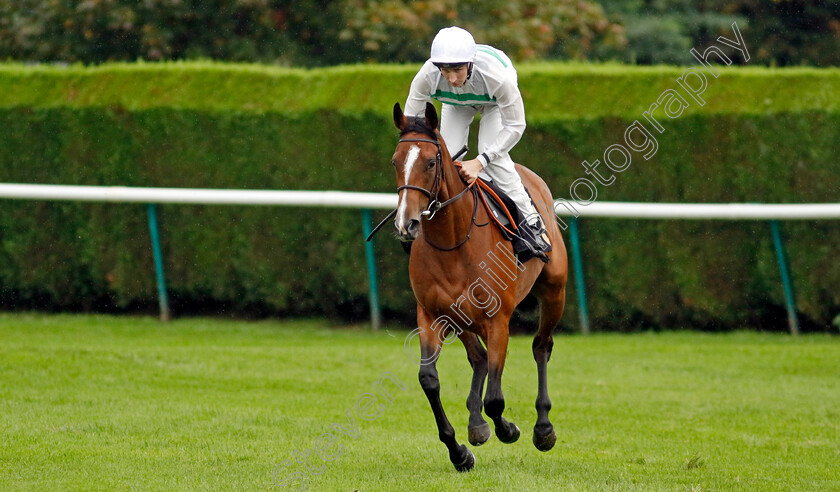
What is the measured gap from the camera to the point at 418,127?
18.3 ft

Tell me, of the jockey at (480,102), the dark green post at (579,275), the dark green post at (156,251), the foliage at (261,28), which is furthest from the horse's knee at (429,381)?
the foliage at (261,28)

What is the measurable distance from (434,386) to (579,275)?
579cm

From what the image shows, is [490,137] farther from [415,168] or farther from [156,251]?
[156,251]

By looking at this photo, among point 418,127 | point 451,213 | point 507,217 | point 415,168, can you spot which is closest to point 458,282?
point 451,213

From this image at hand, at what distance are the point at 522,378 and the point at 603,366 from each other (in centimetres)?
96

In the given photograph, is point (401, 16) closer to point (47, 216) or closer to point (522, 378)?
point (47, 216)

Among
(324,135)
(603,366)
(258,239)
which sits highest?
(324,135)

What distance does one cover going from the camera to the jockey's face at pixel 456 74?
5770mm

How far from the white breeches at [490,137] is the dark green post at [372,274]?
4.93m

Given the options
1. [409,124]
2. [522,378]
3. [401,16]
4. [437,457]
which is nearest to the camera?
[409,124]

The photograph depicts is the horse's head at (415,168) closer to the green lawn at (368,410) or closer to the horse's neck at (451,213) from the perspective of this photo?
the horse's neck at (451,213)

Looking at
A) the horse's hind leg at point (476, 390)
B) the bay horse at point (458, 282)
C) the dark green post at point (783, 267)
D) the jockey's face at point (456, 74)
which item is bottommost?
the dark green post at point (783, 267)

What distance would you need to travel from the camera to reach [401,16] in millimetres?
15508

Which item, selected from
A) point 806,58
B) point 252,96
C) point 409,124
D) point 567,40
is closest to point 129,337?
point 252,96
